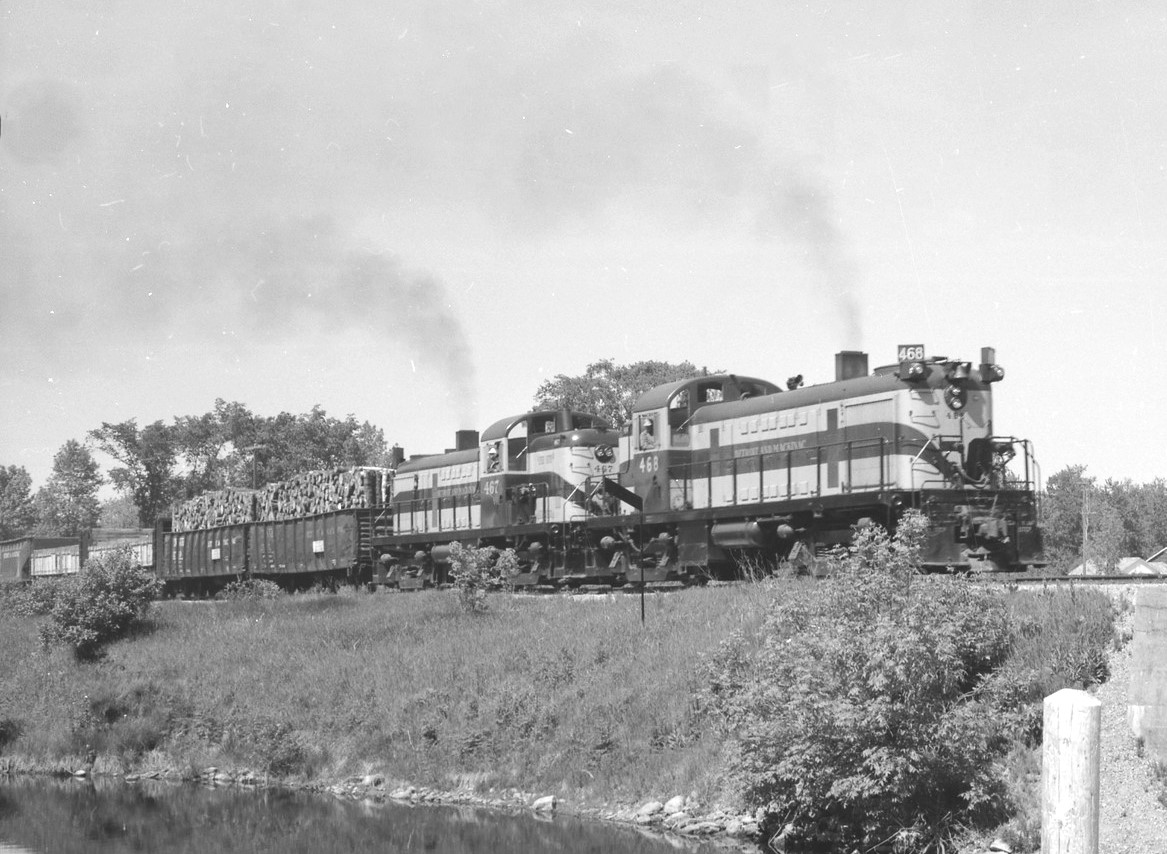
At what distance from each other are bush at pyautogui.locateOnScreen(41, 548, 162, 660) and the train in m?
7.54

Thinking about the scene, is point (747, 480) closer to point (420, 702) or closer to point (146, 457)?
point (420, 702)

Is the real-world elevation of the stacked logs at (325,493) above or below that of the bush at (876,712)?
above

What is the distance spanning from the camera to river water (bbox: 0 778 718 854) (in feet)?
65.5

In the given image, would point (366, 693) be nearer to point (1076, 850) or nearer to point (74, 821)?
point (74, 821)

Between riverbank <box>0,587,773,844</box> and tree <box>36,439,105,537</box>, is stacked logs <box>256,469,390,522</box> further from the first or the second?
tree <box>36,439,105,537</box>

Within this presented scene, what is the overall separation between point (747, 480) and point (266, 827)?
39.7 feet

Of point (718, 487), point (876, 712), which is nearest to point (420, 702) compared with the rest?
point (718, 487)

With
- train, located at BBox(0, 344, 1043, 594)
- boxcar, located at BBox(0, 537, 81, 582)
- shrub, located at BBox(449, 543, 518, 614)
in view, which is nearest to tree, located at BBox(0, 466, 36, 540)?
boxcar, located at BBox(0, 537, 81, 582)

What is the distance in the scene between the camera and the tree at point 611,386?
2625 inches

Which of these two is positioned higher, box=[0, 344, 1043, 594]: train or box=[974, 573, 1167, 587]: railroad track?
box=[0, 344, 1043, 594]: train

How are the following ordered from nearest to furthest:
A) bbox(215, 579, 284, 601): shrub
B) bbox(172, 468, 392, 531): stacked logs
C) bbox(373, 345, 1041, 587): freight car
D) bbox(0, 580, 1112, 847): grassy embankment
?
bbox(0, 580, 1112, 847): grassy embankment, bbox(373, 345, 1041, 587): freight car, bbox(215, 579, 284, 601): shrub, bbox(172, 468, 392, 531): stacked logs

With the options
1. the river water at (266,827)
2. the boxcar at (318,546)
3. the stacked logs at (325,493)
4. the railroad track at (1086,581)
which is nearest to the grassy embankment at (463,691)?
the railroad track at (1086,581)

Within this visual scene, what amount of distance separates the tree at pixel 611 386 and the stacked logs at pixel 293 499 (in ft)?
58.4

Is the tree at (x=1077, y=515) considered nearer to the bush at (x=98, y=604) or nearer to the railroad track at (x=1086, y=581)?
the bush at (x=98, y=604)
